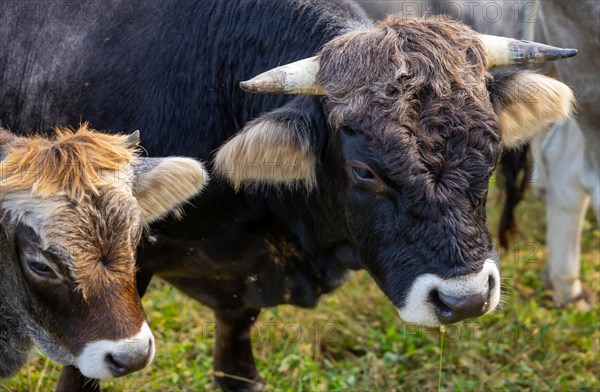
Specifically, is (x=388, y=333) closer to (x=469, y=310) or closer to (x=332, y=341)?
(x=332, y=341)

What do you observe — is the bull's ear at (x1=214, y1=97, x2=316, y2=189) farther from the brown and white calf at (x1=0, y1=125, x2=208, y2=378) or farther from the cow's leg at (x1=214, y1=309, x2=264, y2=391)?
the cow's leg at (x1=214, y1=309, x2=264, y2=391)

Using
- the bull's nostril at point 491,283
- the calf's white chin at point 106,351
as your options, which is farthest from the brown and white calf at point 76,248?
A: the bull's nostril at point 491,283

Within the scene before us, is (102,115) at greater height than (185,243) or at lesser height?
greater

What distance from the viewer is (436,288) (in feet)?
15.9

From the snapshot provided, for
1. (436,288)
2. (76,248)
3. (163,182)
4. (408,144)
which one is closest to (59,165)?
(76,248)

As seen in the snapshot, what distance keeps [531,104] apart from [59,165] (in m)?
2.71

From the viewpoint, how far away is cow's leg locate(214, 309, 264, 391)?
6938 mm

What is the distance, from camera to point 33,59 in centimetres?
603

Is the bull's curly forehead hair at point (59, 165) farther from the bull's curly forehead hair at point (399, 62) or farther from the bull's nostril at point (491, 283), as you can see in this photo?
the bull's nostril at point (491, 283)

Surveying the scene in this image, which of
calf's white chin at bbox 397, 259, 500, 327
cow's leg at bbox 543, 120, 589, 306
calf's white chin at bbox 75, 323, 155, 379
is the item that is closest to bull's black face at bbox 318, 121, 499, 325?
calf's white chin at bbox 397, 259, 500, 327

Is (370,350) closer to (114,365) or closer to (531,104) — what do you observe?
(531,104)

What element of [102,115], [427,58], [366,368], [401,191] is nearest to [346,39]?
[427,58]

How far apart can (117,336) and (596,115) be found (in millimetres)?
3896

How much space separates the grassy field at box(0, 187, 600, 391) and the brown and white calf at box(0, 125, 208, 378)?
6.37 ft
